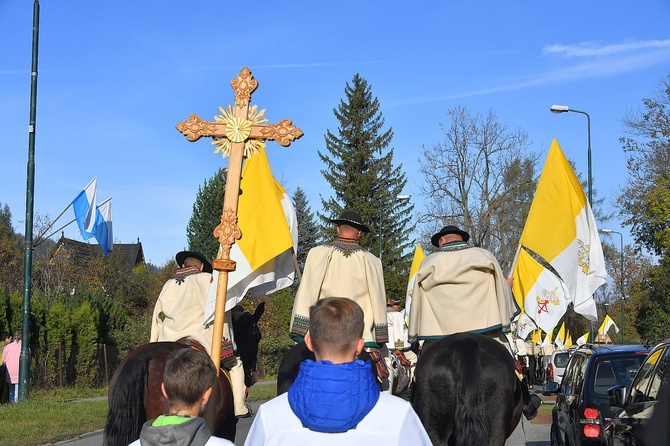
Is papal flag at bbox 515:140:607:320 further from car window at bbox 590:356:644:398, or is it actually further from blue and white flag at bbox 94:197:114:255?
blue and white flag at bbox 94:197:114:255

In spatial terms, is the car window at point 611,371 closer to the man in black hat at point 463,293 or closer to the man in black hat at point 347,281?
the man in black hat at point 463,293

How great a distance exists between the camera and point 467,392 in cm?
697

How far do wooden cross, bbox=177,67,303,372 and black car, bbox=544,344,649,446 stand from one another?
438cm

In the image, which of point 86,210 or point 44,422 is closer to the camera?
point 44,422

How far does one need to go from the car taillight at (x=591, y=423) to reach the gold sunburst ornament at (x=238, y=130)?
4.64 m

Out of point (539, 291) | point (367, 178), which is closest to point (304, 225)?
point (367, 178)

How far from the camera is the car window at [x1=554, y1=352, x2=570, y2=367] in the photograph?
3163 cm

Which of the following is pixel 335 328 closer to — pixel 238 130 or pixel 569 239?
pixel 238 130

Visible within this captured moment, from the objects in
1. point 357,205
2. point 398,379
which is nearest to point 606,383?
point 398,379

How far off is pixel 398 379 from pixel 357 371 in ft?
24.6

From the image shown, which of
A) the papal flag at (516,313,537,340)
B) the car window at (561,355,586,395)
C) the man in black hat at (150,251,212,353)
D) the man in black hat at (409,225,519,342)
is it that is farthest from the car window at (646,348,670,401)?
the papal flag at (516,313,537,340)

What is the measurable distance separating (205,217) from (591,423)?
60.1 metres

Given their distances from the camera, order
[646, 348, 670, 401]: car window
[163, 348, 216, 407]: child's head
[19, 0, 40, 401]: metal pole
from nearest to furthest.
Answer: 1. [163, 348, 216, 407]: child's head
2. [646, 348, 670, 401]: car window
3. [19, 0, 40, 401]: metal pole

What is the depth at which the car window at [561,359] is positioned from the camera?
104 ft
